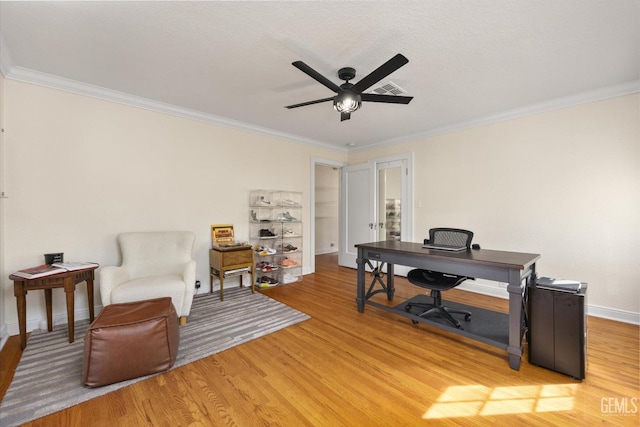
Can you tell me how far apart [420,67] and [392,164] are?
8.19 feet

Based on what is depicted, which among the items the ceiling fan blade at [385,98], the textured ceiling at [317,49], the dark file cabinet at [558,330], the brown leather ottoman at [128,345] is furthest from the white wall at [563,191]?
the brown leather ottoman at [128,345]

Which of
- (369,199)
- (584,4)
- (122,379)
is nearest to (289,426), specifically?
(122,379)

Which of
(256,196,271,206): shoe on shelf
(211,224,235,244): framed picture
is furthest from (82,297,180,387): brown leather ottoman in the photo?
(256,196,271,206): shoe on shelf

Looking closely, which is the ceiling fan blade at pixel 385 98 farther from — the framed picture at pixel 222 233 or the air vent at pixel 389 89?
the framed picture at pixel 222 233

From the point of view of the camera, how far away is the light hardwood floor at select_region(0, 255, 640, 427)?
1516 mm

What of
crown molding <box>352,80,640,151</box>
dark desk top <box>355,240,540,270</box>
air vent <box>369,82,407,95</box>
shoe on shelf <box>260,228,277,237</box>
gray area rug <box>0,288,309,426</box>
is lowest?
gray area rug <box>0,288,309,426</box>

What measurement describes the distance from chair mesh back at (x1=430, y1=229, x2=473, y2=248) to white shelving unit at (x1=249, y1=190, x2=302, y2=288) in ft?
7.63

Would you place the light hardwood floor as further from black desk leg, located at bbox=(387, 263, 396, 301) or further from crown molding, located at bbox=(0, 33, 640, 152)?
crown molding, located at bbox=(0, 33, 640, 152)

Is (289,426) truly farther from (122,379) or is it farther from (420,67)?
(420,67)

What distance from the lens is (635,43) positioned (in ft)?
6.73

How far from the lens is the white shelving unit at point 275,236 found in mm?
4145

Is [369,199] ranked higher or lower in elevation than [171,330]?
higher

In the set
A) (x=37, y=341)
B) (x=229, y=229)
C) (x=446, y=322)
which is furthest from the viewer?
(x=229, y=229)

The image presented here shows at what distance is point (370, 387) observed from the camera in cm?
178
